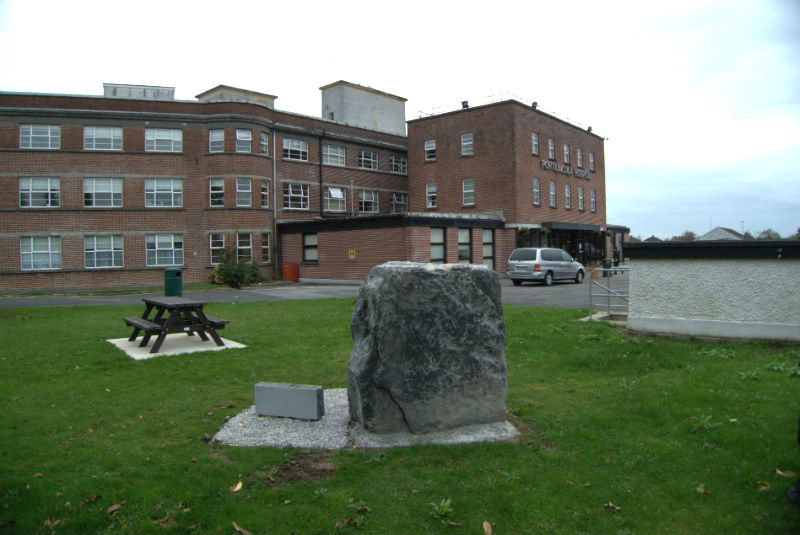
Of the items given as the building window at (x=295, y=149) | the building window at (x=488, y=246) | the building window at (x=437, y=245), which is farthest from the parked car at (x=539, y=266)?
the building window at (x=295, y=149)

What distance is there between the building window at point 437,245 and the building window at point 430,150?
11948 mm

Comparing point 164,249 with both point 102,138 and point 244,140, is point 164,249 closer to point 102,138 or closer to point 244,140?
point 102,138

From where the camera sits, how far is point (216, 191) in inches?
1270

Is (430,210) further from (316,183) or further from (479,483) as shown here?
(479,483)

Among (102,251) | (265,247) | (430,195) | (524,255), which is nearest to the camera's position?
(524,255)

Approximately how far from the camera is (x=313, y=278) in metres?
31.9

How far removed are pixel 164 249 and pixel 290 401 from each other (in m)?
28.1

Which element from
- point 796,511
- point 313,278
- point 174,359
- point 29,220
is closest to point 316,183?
point 313,278

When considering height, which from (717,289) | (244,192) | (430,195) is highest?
(430,195)

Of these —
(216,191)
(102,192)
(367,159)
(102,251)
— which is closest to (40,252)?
(102,251)

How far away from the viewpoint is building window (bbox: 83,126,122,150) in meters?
30.2

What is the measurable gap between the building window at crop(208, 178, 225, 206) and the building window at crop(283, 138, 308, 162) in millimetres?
4725

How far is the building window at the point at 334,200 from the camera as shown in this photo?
124 feet

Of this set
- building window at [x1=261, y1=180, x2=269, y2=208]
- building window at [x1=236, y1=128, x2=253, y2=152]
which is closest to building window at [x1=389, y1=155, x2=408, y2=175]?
building window at [x1=261, y1=180, x2=269, y2=208]
